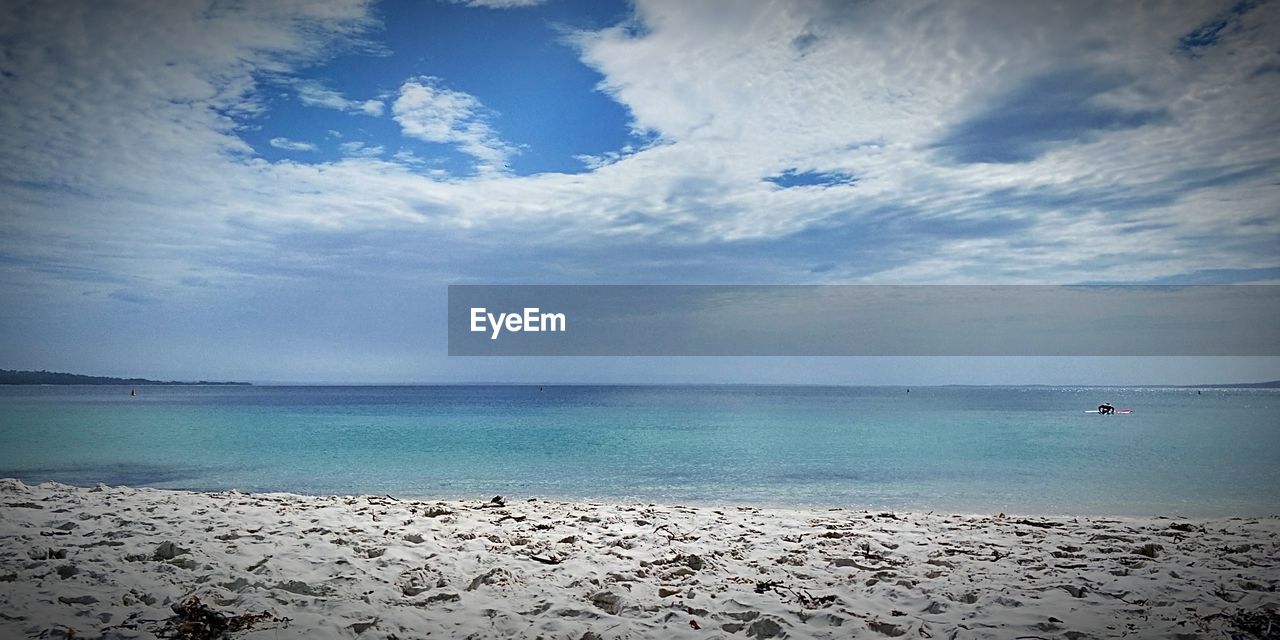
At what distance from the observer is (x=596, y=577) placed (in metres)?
7.04

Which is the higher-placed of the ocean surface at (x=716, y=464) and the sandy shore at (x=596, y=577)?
the sandy shore at (x=596, y=577)

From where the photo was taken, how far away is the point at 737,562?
783 cm

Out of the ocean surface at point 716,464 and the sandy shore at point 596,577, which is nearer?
the sandy shore at point 596,577

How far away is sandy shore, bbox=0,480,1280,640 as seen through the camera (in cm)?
558

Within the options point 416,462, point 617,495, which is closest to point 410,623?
point 617,495

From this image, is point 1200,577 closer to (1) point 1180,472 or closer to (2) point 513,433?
(1) point 1180,472

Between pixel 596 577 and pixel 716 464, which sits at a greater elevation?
pixel 596 577

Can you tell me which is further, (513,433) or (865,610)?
(513,433)

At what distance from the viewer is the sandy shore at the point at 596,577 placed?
5578mm

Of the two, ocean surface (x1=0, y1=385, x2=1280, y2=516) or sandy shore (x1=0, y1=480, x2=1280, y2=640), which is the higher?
sandy shore (x1=0, y1=480, x2=1280, y2=640)

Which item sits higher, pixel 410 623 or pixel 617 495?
pixel 410 623

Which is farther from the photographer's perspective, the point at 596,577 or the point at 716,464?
the point at 716,464

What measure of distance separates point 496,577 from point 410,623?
130 cm

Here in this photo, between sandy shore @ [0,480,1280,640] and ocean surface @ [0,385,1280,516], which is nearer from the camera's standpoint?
sandy shore @ [0,480,1280,640]
